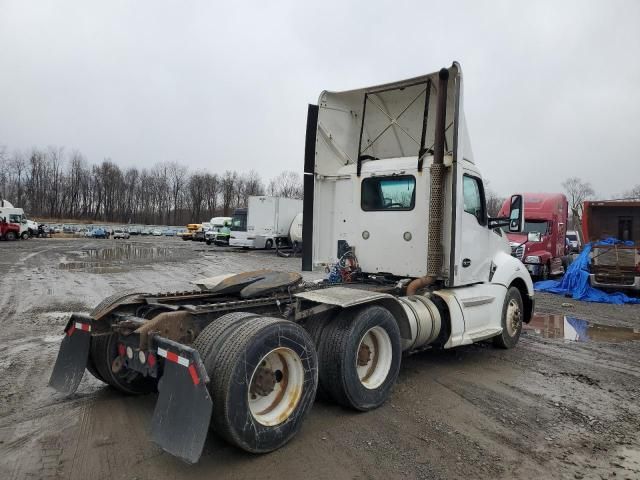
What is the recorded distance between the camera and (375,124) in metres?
7.30

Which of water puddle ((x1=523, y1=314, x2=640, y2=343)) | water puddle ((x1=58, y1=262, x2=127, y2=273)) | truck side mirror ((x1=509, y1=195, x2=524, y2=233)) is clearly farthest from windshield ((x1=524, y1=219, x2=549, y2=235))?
water puddle ((x1=58, y1=262, x2=127, y2=273))

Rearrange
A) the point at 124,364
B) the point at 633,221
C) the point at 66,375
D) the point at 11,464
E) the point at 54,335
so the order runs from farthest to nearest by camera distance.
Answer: the point at 633,221 → the point at 54,335 → the point at 66,375 → the point at 124,364 → the point at 11,464

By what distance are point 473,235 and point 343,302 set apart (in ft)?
9.49

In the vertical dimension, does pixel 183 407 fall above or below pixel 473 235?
below

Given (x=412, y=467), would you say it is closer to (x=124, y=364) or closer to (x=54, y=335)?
(x=124, y=364)

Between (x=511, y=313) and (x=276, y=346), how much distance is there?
4855 millimetres

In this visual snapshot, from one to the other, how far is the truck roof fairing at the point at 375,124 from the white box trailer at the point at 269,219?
2337 cm

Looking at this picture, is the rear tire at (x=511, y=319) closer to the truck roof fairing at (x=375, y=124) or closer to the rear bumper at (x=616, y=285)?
the truck roof fairing at (x=375, y=124)

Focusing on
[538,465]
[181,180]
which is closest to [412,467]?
[538,465]

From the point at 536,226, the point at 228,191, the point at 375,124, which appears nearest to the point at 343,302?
the point at 375,124

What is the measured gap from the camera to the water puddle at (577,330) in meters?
8.49

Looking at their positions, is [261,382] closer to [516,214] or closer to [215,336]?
[215,336]

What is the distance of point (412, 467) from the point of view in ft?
11.6

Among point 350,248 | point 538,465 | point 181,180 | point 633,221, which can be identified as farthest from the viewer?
point 181,180
